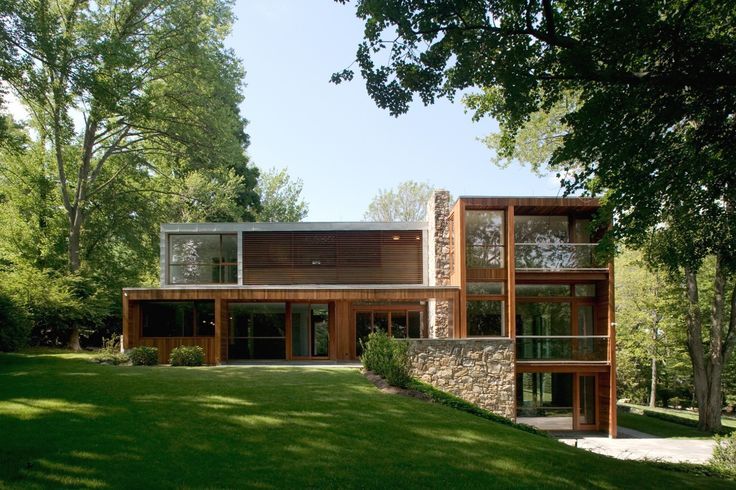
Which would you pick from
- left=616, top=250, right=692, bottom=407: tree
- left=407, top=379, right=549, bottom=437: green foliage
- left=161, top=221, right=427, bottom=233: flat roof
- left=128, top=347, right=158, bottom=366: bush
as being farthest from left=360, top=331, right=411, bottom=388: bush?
left=616, top=250, right=692, bottom=407: tree

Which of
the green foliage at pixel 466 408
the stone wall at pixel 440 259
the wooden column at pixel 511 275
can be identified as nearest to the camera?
the green foliage at pixel 466 408

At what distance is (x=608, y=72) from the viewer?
25.2 ft

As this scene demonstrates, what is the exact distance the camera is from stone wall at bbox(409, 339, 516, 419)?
17.5m

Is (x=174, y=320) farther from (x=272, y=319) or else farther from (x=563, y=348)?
(x=563, y=348)

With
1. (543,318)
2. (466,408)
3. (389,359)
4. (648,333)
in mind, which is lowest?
(648,333)

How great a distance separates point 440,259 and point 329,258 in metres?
4.36

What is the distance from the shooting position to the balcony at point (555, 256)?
19031 millimetres

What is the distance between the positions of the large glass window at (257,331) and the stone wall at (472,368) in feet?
20.6

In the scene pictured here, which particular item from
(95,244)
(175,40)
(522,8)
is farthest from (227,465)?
(95,244)

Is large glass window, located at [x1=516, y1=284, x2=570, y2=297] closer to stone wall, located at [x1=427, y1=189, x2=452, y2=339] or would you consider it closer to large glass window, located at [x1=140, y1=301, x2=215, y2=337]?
stone wall, located at [x1=427, y1=189, x2=452, y2=339]

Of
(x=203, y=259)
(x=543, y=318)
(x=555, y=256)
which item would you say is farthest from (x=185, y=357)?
(x=555, y=256)

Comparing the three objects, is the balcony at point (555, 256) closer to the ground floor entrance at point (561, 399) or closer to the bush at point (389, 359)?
the ground floor entrance at point (561, 399)

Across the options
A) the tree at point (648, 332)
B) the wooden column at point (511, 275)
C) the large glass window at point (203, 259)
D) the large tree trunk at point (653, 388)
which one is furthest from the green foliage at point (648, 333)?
the large glass window at point (203, 259)

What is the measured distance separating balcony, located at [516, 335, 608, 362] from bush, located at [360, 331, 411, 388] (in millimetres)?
5992
